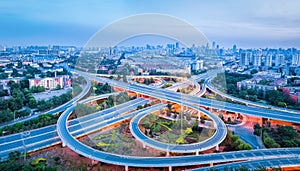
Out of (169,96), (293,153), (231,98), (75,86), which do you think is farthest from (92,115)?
(231,98)

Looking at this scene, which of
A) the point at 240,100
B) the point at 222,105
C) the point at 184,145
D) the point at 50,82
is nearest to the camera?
the point at 184,145

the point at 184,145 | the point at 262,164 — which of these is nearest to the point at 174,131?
the point at 184,145

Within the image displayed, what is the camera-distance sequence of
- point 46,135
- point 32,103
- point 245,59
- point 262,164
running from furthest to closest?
point 245,59 < point 32,103 < point 46,135 < point 262,164

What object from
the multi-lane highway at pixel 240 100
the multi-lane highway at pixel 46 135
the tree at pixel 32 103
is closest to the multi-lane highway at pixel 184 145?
the multi-lane highway at pixel 46 135

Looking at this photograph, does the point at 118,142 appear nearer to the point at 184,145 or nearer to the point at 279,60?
the point at 184,145

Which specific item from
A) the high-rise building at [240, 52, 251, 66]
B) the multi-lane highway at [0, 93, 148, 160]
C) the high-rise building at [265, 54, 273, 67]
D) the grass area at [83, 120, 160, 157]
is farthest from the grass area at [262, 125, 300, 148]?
the high-rise building at [265, 54, 273, 67]

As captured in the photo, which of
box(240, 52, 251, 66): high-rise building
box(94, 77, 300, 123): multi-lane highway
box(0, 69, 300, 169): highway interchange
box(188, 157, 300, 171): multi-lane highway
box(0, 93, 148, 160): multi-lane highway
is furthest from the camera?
box(240, 52, 251, 66): high-rise building

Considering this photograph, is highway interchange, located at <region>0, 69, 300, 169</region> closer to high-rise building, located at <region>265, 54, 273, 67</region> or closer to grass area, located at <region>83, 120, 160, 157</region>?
grass area, located at <region>83, 120, 160, 157</region>

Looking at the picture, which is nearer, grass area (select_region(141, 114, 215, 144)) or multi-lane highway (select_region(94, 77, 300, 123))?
grass area (select_region(141, 114, 215, 144))

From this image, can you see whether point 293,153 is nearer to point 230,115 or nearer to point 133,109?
point 230,115

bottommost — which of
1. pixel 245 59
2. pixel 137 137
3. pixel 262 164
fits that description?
pixel 262 164

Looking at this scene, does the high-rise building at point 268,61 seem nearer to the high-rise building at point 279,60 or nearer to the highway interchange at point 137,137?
the high-rise building at point 279,60

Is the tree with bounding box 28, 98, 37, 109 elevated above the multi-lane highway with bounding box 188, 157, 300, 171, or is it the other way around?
the tree with bounding box 28, 98, 37, 109

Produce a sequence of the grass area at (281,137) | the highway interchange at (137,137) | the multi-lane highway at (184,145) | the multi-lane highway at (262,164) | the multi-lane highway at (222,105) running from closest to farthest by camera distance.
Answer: the multi-lane highway at (262,164)
the highway interchange at (137,137)
the multi-lane highway at (184,145)
the grass area at (281,137)
the multi-lane highway at (222,105)
